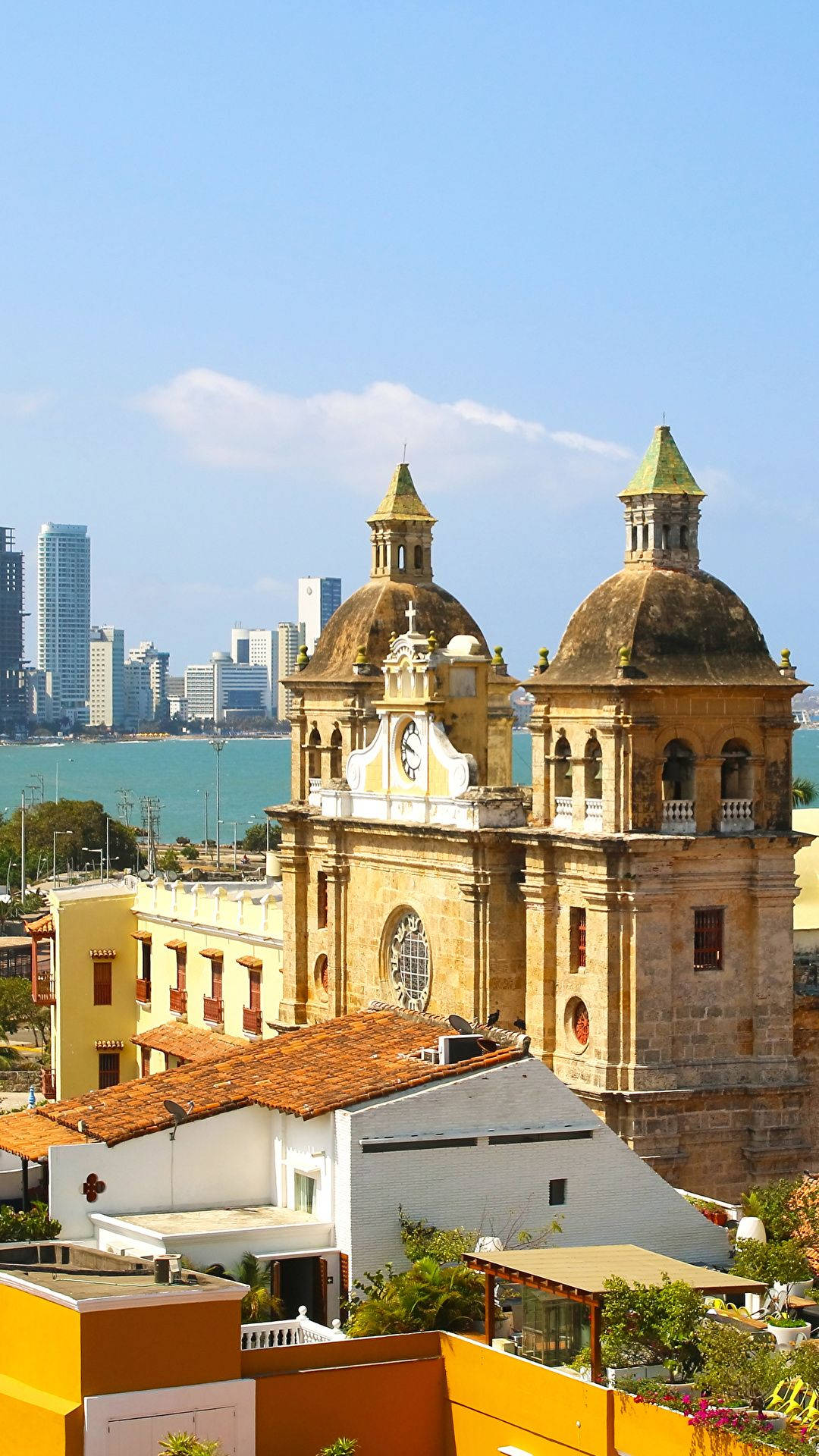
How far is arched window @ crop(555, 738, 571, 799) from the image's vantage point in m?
44.6

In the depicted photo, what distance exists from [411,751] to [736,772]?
24.9ft

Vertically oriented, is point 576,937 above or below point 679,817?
below

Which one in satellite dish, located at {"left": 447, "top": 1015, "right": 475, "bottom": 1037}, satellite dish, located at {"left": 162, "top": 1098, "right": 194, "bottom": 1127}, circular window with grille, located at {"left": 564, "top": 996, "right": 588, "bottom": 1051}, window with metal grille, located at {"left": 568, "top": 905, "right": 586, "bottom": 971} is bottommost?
satellite dish, located at {"left": 162, "top": 1098, "right": 194, "bottom": 1127}

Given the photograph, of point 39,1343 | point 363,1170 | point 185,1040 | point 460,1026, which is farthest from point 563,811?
point 185,1040

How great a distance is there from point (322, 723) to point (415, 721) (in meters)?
6.10

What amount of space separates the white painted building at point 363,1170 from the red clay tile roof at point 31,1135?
228 cm

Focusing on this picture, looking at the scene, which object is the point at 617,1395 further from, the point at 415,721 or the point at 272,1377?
the point at 415,721

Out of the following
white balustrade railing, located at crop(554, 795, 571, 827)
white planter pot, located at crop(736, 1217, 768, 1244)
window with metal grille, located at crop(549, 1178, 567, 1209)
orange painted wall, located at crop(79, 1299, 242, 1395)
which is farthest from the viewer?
white balustrade railing, located at crop(554, 795, 571, 827)

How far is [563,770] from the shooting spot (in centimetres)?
4475

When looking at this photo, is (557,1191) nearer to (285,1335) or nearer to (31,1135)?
(285,1335)

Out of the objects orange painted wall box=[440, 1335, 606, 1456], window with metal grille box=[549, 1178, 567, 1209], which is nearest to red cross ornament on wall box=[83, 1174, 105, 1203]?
window with metal grille box=[549, 1178, 567, 1209]

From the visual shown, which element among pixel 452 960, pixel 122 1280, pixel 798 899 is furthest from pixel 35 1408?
pixel 798 899

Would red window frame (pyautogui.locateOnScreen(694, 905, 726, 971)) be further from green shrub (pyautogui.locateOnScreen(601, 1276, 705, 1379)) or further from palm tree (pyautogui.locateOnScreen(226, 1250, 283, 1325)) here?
green shrub (pyautogui.locateOnScreen(601, 1276, 705, 1379))

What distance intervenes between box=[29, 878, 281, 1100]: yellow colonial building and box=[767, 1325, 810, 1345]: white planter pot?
28500 millimetres
